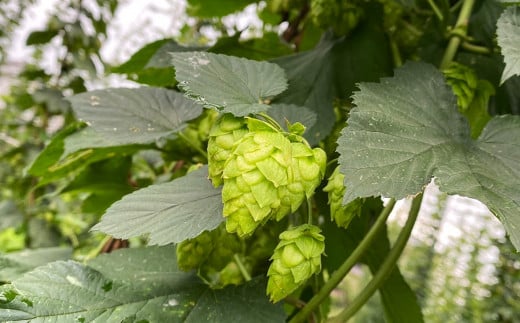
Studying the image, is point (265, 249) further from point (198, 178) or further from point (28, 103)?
Result: point (28, 103)

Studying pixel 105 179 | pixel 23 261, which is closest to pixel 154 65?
pixel 105 179

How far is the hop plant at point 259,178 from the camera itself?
1.34ft

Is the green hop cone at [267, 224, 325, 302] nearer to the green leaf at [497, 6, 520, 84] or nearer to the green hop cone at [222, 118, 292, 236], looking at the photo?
the green hop cone at [222, 118, 292, 236]

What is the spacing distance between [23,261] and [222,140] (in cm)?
57

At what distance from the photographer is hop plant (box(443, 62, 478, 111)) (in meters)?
0.63

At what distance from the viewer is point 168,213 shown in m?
0.48

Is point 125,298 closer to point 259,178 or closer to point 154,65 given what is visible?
point 259,178

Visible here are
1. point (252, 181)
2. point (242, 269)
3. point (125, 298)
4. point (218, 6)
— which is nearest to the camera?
point (252, 181)

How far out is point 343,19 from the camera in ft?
2.48

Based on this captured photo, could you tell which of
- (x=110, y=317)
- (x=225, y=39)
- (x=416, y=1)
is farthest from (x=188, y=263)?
(x=416, y=1)

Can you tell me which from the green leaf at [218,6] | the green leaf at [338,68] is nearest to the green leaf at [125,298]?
the green leaf at [338,68]

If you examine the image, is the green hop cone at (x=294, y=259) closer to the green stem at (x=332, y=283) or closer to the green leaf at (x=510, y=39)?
the green stem at (x=332, y=283)

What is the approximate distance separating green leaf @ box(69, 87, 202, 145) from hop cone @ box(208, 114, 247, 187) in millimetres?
205

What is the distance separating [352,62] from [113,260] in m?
0.44
